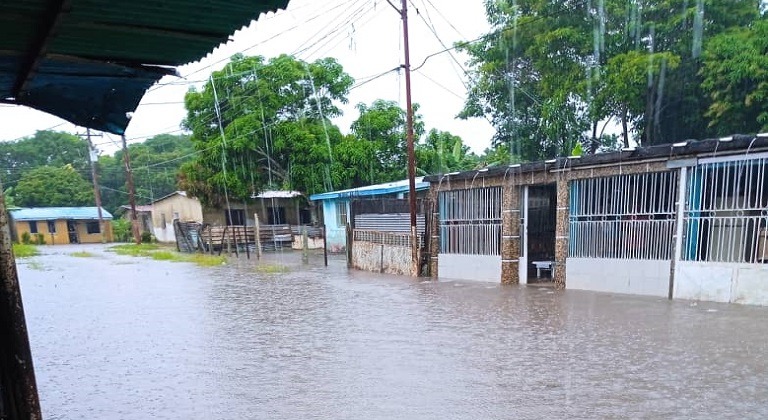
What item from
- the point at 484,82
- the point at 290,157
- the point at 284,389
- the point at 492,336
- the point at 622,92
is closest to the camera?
the point at 284,389

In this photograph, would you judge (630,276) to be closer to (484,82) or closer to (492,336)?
(492,336)

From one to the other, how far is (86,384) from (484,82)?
19.0 metres

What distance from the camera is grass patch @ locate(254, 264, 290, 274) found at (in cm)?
1720

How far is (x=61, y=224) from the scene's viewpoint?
41.3 metres

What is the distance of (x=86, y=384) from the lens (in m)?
6.07

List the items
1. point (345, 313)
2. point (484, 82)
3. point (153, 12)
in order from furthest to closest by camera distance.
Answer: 1. point (484, 82)
2. point (345, 313)
3. point (153, 12)

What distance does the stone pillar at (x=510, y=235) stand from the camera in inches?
491

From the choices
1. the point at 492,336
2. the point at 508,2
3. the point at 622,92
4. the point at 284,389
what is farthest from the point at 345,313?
the point at 508,2

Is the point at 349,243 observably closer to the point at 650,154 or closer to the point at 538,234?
the point at 538,234

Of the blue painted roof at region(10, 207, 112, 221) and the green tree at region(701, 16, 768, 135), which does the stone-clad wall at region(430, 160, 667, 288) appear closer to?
the green tree at region(701, 16, 768, 135)

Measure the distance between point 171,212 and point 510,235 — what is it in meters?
30.2

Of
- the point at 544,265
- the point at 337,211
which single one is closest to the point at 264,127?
the point at 337,211

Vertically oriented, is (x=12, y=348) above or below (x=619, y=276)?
above

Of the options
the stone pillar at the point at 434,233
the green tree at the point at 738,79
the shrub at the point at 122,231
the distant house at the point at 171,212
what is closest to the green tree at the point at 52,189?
the shrub at the point at 122,231
